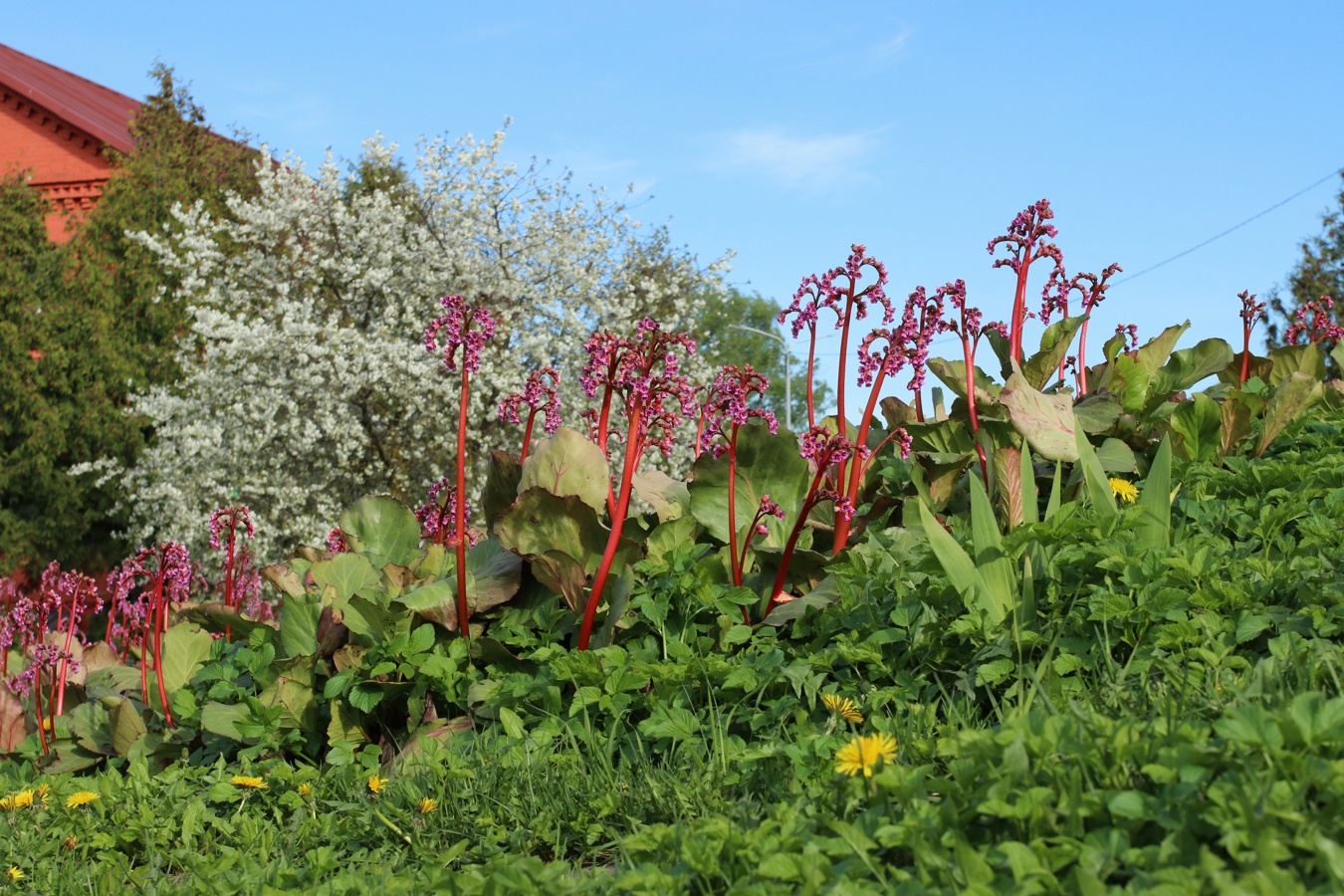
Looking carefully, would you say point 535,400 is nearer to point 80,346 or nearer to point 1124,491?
point 1124,491

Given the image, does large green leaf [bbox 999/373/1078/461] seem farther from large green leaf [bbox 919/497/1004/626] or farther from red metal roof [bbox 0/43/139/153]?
red metal roof [bbox 0/43/139/153]

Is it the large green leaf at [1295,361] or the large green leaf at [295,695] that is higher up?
the large green leaf at [1295,361]

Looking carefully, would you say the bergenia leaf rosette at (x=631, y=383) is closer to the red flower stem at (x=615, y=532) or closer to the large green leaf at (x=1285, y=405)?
the red flower stem at (x=615, y=532)

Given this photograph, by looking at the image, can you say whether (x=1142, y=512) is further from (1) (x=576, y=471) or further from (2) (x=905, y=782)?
(1) (x=576, y=471)

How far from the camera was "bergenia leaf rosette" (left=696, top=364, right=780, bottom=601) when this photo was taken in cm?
331

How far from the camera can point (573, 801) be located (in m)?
2.64

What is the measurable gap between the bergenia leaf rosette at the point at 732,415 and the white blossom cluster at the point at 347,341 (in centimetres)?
984

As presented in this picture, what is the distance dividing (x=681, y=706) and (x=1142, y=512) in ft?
4.53

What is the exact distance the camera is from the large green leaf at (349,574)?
390cm

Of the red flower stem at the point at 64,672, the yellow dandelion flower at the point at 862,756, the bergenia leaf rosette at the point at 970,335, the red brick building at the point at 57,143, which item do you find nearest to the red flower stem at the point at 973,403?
the bergenia leaf rosette at the point at 970,335

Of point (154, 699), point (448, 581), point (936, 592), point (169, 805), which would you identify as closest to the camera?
point (936, 592)

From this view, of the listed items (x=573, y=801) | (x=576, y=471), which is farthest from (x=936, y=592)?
(x=576, y=471)

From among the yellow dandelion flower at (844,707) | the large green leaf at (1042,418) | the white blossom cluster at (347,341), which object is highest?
the white blossom cluster at (347,341)

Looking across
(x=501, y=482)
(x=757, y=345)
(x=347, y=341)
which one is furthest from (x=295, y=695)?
(x=757, y=345)
